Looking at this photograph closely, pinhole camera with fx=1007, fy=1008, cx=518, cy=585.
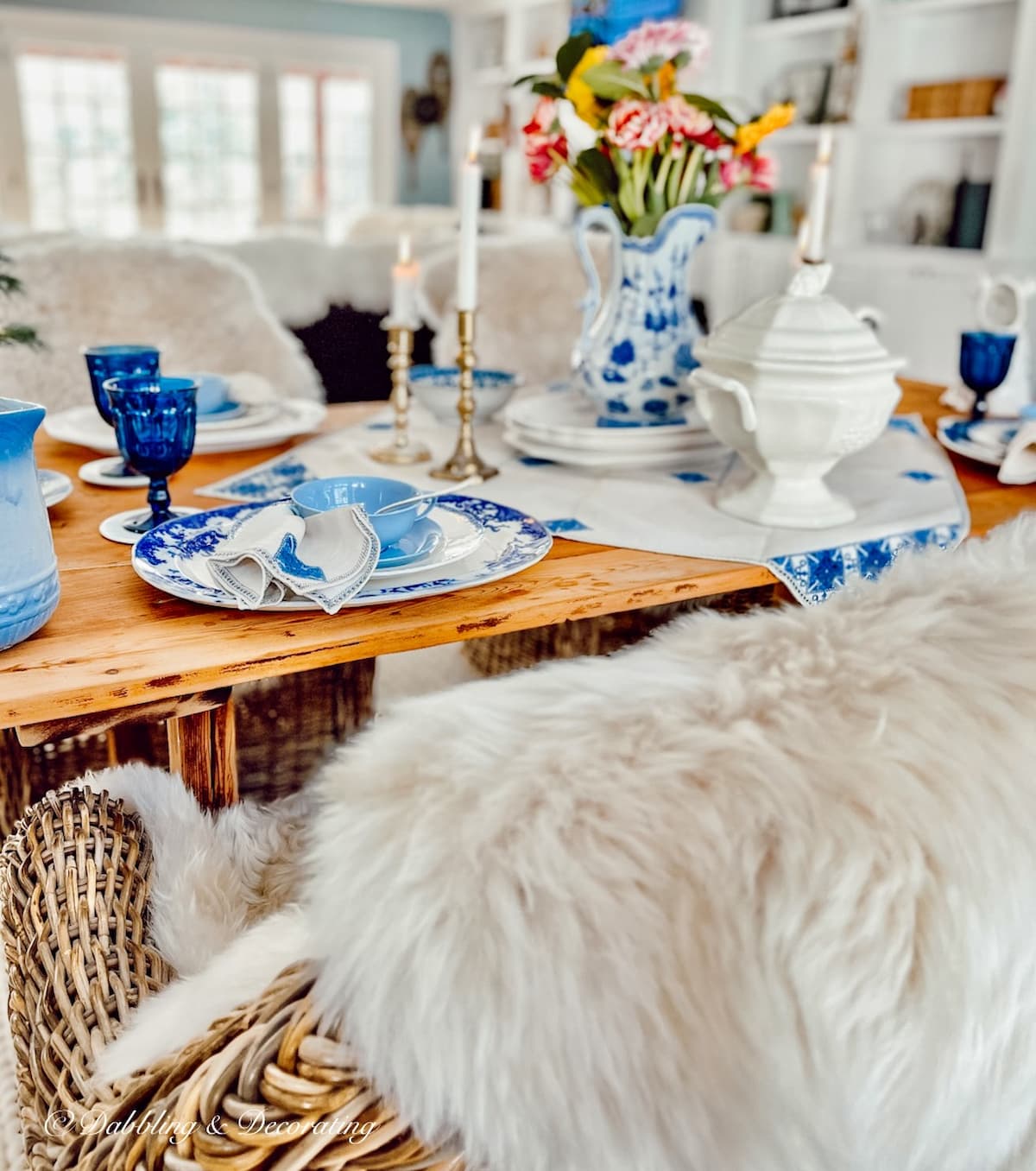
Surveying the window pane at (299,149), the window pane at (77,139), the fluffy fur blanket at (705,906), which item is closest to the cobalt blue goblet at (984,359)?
the fluffy fur blanket at (705,906)

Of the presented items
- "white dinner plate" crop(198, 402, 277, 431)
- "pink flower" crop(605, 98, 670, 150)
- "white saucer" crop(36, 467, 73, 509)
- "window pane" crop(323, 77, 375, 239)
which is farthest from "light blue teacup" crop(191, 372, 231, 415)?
"window pane" crop(323, 77, 375, 239)

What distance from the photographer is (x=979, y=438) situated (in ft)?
4.21

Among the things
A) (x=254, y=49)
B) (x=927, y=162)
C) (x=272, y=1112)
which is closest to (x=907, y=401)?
(x=272, y=1112)

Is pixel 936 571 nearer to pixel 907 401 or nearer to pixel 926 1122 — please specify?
pixel 926 1122

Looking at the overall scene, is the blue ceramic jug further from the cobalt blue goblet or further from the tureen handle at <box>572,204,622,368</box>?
the cobalt blue goblet

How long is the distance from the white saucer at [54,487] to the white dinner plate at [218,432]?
11cm

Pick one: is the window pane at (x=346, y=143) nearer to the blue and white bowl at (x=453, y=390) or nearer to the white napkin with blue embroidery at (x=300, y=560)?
the blue and white bowl at (x=453, y=390)

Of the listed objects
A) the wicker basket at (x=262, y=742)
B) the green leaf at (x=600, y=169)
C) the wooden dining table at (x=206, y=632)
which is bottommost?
the wicker basket at (x=262, y=742)

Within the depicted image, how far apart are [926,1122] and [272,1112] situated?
26 cm

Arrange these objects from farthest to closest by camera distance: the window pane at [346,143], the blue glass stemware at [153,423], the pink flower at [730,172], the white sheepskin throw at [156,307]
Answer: the window pane at [346,143] → the white sheepskin throw at [156,307] → the pink flower at [730,172] → the blue glass stemware at [153,423]

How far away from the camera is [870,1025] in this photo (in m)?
0.38

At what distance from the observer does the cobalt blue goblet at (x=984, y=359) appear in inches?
54.2

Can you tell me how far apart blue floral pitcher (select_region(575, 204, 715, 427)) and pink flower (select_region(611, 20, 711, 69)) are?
0.17 meters

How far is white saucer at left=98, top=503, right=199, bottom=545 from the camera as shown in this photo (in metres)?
0.89
